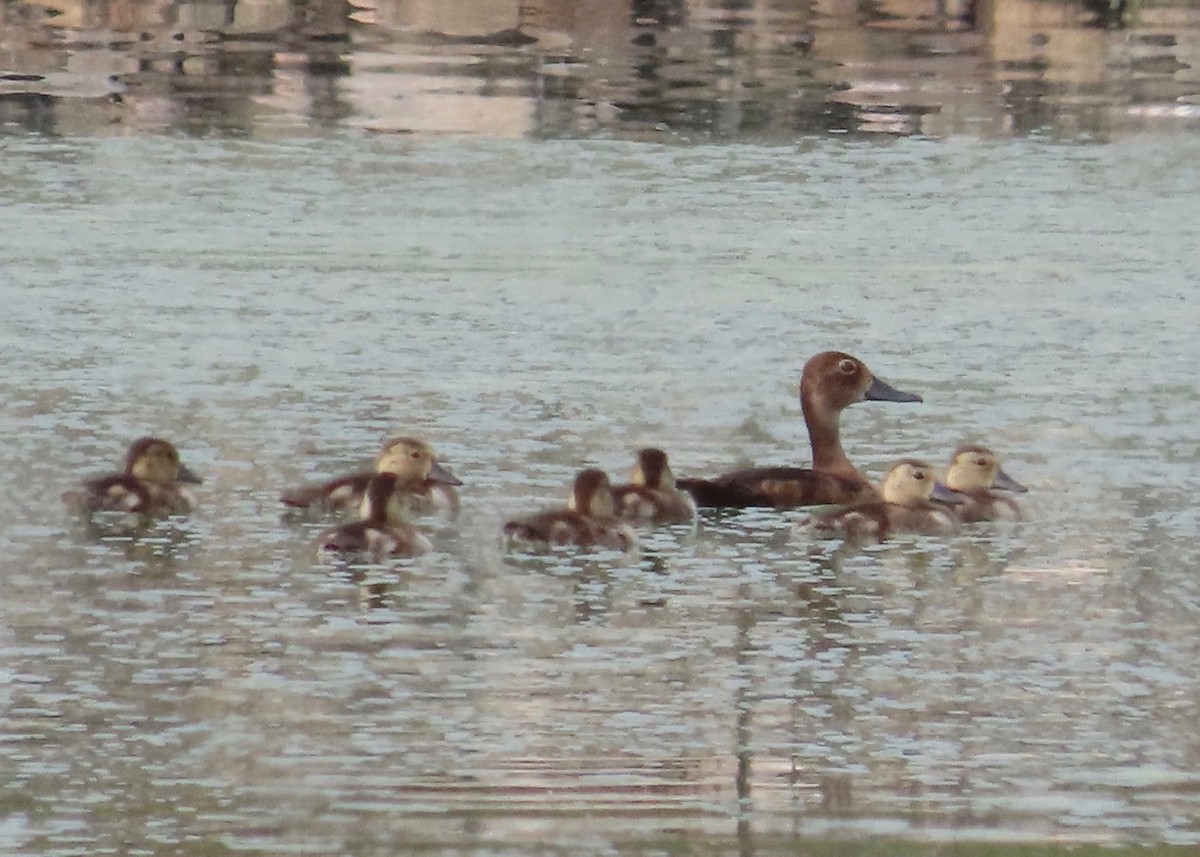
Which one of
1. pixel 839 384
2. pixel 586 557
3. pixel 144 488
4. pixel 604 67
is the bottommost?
pixel 586 557

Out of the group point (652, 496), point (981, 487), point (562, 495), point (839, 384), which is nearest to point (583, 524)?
point (652, 496)

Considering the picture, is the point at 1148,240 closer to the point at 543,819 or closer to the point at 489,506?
the point at 489,506

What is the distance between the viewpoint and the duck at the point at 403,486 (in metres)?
5.98

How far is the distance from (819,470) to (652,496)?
0.61m

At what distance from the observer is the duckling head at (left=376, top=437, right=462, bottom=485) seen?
6.11 meters

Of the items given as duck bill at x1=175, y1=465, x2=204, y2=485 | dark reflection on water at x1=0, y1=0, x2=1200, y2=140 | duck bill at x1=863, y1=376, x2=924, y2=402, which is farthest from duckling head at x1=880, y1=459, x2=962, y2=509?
dark reflection on water at x1=0, y1=0, x2=1200, y2=140

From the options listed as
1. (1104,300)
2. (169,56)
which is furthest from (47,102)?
(1104,300)

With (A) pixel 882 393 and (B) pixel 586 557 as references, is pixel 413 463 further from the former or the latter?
(A) pixel 882 393

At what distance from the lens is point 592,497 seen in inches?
228

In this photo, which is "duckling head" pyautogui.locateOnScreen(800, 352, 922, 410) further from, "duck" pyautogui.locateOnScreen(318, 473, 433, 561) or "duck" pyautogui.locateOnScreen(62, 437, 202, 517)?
"duck" pyautogui.locateOnScreen(62, 437, 202, 517)

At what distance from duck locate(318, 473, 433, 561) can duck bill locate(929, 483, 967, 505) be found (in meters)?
1.05

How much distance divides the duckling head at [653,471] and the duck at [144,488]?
0.90 m

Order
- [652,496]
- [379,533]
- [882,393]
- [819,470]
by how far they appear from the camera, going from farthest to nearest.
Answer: [882,393], [819,470], [652,496], [379,533]

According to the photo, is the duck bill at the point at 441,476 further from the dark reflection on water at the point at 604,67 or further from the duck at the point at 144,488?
the dark reflection on water at the point at 604,67
